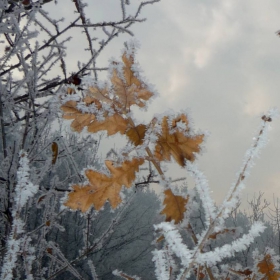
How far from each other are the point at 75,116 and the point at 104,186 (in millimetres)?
180

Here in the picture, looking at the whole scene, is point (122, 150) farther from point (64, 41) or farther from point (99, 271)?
point (99, 271)

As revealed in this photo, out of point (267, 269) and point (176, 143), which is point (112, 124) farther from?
point (267, 269)

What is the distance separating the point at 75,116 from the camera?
2.59 ft

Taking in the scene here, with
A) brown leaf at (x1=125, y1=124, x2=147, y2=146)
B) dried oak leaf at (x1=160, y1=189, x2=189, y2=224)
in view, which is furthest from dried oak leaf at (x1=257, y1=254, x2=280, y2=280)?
brown leaf at (x1=125, y1=124, x2=147, y2=146)

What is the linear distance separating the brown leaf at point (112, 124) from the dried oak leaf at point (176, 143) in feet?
0.30

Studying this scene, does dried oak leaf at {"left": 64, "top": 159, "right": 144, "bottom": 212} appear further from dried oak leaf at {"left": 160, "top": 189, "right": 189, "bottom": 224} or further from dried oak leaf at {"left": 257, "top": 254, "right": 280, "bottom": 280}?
dried oak leaf at {"left": 257, "top": 254, "right": 280, "bottom": 280}

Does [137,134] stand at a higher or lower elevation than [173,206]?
higher

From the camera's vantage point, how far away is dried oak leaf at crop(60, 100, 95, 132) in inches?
30.9

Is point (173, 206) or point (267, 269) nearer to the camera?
point (173, 206)

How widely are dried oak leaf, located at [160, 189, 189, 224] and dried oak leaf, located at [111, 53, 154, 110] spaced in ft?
0.77

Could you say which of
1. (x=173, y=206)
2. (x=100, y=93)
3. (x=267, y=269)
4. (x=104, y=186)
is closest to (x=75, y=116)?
(x=100, y=93)

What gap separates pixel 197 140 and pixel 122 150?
0.56 ft

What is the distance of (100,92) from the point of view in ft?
2.59

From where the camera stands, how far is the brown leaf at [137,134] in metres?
0.78
